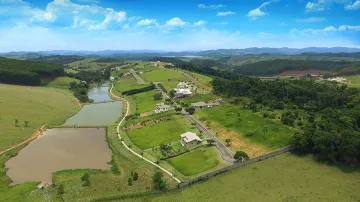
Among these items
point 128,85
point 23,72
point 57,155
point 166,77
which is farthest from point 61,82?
point 57,155

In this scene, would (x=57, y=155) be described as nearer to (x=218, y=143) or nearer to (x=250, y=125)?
(x=218, y=143)

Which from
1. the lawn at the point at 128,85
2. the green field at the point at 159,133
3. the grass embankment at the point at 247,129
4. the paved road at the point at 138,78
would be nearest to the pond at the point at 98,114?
the green field at the point at 159,133

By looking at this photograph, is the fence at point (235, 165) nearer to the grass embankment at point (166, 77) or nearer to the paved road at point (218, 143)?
the paved road at point (218, 143)

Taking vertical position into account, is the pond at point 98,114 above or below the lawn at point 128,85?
below

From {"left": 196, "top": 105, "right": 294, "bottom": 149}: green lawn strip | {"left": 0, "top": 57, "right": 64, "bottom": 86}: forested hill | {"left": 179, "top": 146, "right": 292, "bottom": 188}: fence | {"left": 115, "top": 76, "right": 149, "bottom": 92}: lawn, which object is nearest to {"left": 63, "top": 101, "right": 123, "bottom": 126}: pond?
{"left": 115, "top": 76, "right": 149, "bottom": 92}: lawn

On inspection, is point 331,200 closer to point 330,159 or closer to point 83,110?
point 330,159

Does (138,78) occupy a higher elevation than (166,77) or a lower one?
lower
